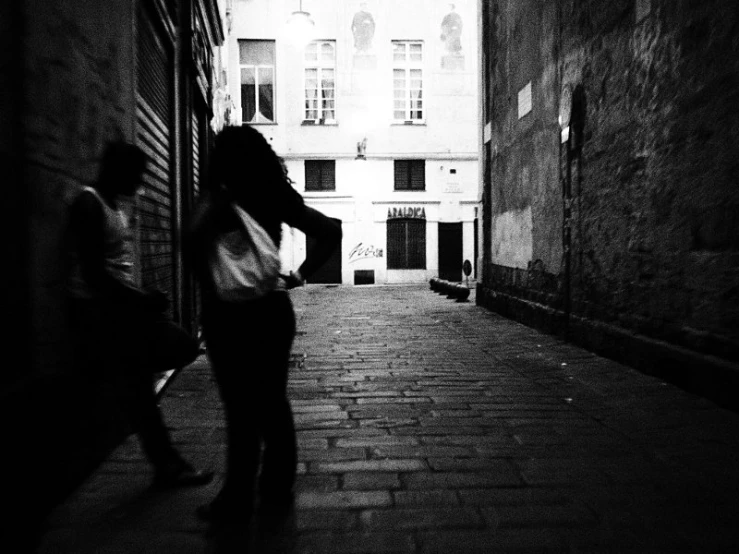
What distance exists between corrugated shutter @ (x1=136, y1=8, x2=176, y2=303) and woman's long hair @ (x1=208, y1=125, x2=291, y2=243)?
3.17m

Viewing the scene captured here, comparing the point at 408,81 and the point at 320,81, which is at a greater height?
the point at 408,81

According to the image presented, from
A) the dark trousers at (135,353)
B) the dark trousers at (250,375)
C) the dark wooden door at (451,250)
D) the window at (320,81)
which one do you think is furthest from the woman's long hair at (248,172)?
the dark wooden door at (451,250)

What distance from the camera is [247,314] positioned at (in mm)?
2730

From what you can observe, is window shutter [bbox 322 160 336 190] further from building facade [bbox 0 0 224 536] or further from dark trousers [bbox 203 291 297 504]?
dark trousers [bbox 203 291 297 504]

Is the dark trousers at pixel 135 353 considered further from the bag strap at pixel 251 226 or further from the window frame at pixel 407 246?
the window frame at pixel 407 246

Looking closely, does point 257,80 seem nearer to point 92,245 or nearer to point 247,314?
point 92,245

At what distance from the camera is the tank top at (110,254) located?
3.21 m

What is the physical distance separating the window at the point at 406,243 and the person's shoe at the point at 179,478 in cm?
2380

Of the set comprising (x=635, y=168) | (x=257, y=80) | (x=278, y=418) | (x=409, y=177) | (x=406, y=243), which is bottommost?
(x=278, y=418)

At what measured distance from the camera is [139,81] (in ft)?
19.2

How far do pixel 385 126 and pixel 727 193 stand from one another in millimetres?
22563

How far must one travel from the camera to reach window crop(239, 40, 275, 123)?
1027 inches

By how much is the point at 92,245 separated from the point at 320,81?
2467 cm

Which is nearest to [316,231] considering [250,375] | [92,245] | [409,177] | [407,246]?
[250,375]
